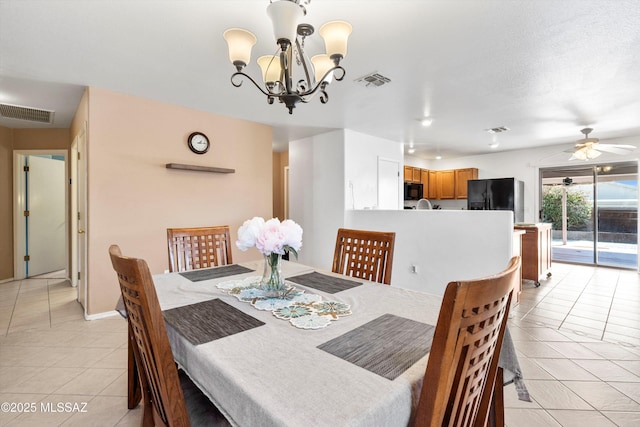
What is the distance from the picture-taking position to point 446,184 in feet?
23.5

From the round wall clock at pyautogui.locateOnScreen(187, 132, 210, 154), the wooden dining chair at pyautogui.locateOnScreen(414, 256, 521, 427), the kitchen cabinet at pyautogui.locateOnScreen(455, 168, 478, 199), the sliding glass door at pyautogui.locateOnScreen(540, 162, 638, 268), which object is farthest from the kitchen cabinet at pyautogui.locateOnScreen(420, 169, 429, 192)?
the wooden dining chair at pyautogui.locateOnScreen(414, 256, 521, 427)

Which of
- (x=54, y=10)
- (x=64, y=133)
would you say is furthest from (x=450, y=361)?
(x=64, y=133)

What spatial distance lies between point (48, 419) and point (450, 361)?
86.0 inches

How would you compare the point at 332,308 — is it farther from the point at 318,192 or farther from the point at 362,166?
the point at 362,166

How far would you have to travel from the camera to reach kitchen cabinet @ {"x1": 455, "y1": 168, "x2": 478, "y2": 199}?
22.1 feet

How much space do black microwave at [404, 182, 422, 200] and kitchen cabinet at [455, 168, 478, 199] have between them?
0.94 meters

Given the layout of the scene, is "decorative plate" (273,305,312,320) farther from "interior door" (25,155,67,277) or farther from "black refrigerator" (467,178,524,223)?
"black refrigerator" (467,178,524,223)

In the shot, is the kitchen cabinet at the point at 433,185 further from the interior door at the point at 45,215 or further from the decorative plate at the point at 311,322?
the interior door at the point at 45,215

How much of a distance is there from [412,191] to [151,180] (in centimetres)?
506

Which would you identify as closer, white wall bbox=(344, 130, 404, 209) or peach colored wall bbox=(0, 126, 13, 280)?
peach colored wall bbox=(0, 126, 13, 280)

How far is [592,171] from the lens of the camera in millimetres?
5609

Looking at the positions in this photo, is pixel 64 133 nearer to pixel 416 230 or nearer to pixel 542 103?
pixel 416 230

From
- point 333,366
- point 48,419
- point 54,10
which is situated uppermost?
point 54,10

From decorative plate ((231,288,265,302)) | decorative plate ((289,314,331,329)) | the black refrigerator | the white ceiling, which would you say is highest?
the white ceiling
